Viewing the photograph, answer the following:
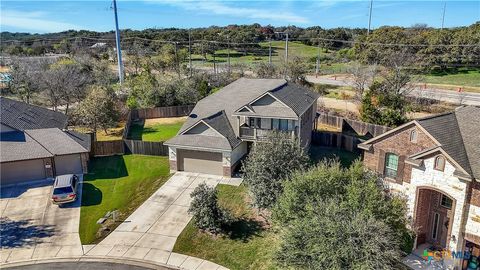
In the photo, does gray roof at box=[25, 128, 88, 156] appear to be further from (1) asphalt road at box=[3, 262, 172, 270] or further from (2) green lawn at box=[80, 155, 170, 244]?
(1) asphalt road at box=[3, 262, 172, 270]

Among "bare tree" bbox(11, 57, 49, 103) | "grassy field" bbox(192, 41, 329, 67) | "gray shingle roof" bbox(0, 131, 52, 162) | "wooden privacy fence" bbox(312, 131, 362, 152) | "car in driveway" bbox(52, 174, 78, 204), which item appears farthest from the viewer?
"grassy field" bbox(192, 41, 329, 67)

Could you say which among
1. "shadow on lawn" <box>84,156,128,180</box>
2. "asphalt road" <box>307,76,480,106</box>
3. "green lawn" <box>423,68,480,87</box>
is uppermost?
"green lawn" <box>423,68,480,87</box>

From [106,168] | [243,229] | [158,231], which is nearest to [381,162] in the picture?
[243,229]

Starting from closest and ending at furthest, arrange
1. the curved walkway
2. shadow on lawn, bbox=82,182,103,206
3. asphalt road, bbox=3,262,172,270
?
asphalt road, bbox=3,262,172,270, the curved walkway, shadow on lawn, bbox=82,182,103,206

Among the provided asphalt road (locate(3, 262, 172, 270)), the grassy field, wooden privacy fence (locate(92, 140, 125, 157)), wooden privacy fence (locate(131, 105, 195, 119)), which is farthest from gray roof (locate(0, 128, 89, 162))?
the grassy field

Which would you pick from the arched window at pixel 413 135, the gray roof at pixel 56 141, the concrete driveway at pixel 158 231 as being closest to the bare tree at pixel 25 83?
the gray roof at pixel 56 141

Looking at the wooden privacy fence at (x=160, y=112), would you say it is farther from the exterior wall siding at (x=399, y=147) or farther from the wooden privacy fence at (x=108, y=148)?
the exterior wall siding at (x=399, y=147)

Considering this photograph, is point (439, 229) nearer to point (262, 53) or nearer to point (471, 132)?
point (471, 132)
